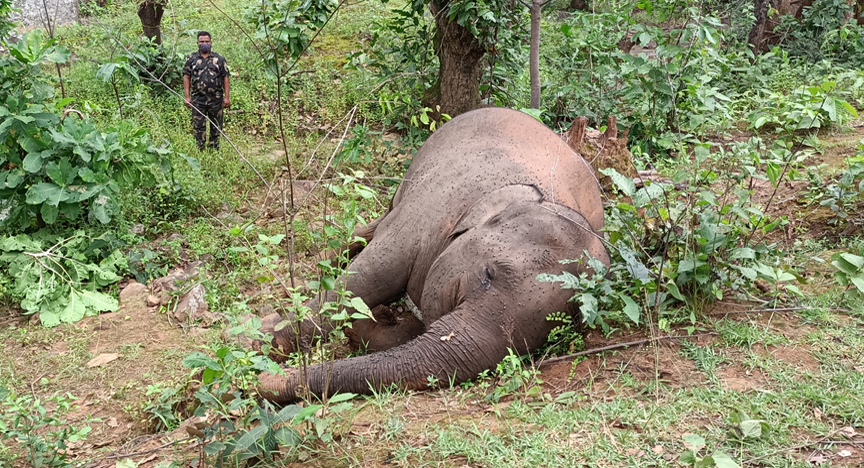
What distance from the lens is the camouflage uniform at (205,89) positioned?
26.2ft

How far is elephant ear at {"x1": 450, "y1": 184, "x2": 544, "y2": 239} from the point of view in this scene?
4.23 m

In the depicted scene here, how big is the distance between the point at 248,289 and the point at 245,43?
19.0 feet

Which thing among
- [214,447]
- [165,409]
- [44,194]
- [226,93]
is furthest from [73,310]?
[226,93]

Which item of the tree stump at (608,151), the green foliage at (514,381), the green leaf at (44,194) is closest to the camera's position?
the green foliage at (514,381)

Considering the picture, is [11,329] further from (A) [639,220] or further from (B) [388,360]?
(A) [639,220]

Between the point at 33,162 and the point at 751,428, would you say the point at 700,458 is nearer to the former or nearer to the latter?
the point at 751,428

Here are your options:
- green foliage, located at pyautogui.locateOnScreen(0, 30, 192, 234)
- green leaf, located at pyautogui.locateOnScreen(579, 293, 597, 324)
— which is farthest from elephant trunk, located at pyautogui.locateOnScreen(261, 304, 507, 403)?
green foliage, located at pyautogui.locateOnScreen(0, 30, 192, 234)

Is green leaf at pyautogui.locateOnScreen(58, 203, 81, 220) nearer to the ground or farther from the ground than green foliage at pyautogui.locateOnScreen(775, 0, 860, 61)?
nearer to the ground

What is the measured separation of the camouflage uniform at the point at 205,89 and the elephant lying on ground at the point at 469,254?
360 centimetres

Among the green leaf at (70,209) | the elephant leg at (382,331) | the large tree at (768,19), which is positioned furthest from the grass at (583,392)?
the large tree at (768,19)

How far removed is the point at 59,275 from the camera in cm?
505

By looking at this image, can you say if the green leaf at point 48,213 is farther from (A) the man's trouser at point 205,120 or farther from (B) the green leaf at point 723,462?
(B) the green leaf at point 723,462

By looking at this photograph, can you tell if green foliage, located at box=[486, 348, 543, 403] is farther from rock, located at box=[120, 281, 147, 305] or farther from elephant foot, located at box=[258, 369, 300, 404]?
rock, located at box=[120, 281, 147, 305]

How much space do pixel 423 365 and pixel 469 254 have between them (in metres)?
0.69
